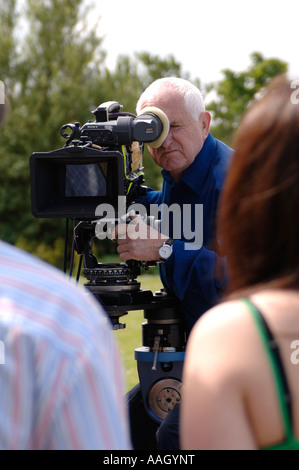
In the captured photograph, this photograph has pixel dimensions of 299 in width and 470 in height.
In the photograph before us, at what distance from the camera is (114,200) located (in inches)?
90.8

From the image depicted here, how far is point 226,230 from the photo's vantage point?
112 centimetres

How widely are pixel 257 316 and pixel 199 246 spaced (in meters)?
1.38

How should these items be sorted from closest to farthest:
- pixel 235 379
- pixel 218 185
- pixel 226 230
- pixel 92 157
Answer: pixel 235 379, pixel 226 230, pixel 92 157, pixel 218 185

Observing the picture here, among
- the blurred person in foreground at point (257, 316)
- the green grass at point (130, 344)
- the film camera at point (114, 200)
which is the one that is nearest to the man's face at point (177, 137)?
the film camera at point (114, 200)

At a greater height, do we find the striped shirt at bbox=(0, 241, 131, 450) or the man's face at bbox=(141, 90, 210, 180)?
the man's face at bbox=(141, 90, 210, 180)

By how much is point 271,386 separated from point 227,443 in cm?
10

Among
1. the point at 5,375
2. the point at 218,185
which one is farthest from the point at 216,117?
the point at 5,375

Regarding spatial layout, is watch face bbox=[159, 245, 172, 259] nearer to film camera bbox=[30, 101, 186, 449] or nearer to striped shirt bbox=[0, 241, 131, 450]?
film camera bbox=[30, 101, 186, 449]

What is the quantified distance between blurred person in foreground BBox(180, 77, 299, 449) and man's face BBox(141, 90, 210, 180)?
1501mm

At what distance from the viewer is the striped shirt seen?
2.35 ft

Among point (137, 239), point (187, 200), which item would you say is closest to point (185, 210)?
point (187, 200)

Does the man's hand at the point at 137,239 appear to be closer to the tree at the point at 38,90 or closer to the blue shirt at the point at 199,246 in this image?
the blue shirt at the point at 199,246

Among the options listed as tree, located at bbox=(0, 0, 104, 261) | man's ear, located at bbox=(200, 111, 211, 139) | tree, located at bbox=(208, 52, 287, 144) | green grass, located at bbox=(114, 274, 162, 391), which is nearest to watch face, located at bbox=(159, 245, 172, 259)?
man's ear, located at bbox=(200, 111, 211, 139)

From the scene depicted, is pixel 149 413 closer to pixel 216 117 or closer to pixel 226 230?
pixel 226 230
